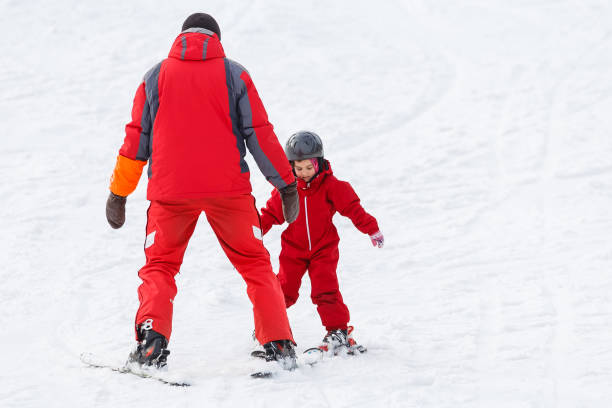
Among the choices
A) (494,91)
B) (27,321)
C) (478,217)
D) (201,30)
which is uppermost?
(494,91)

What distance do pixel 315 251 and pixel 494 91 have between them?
7345mm

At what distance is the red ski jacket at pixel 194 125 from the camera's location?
11.4 feet

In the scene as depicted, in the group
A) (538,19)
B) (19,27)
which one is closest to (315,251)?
(19,27)

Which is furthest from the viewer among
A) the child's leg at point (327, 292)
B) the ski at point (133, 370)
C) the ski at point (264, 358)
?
the child's leg at point (327, 292)

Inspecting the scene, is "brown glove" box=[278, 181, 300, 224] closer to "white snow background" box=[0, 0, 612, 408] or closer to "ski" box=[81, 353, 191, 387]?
"white snow background" box=[0, 0, 612, 408]

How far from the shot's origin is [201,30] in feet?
11.9

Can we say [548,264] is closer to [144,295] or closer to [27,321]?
[144,295]

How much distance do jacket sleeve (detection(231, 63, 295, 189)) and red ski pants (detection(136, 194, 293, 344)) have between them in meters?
0.23

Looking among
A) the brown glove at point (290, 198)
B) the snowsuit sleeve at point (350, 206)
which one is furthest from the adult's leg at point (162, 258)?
the snowsuit sleeve at point (350, 206)

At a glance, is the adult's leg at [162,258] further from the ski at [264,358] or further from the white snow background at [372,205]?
the ski at [264,358]

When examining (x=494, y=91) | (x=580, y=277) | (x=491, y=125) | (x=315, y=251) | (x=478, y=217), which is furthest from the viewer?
(x=494, y=91)

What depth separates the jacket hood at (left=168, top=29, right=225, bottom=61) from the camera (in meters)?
3.49

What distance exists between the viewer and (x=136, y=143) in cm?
353

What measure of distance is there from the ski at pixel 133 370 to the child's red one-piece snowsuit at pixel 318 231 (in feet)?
3.54
